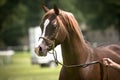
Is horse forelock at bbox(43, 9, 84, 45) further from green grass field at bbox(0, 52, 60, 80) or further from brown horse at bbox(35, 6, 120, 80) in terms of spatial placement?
green grass field at bbox(0, 52, 60, 80)

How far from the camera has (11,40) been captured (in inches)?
2918

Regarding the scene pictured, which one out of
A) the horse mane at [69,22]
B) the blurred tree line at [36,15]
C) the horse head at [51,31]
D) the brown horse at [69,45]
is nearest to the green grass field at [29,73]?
the brown horse at [69,45]

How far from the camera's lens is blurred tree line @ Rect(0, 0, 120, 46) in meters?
62.1

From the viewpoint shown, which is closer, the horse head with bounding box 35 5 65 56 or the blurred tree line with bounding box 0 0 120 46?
the horse head with bounding box 35 5 65 56

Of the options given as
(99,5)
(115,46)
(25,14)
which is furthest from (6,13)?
(115,46)

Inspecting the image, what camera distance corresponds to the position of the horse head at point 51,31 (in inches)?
362

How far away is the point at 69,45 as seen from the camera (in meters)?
9.63

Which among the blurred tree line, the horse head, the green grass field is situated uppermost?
the blurred tree line

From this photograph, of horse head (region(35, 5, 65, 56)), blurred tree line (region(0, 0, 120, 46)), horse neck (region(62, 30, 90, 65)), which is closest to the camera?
horse head (region(35, 5, 65, 56))

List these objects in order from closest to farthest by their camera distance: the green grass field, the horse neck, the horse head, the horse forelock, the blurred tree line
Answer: the horse head, the horse forelock, the horse neck, the green grass field, the blurred tree line

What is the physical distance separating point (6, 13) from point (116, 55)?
52.0 metres

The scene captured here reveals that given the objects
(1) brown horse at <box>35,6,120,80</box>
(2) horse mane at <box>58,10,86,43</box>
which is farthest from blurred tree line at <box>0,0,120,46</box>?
(2) horse mane at <box>58,10,86,43</box>

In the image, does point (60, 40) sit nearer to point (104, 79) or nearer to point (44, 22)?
point (44, 22)

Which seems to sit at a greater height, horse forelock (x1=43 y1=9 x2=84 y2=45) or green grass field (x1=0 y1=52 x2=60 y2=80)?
horse forelock (x1=43 y1=9 x2=84 y2=45)
